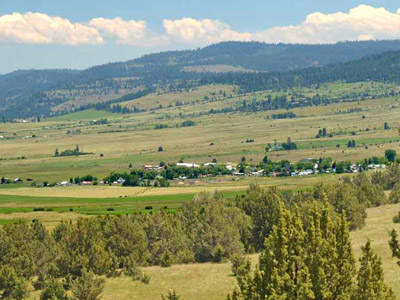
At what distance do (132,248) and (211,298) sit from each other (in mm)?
18270

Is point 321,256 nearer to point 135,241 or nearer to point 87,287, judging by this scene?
point 87,287

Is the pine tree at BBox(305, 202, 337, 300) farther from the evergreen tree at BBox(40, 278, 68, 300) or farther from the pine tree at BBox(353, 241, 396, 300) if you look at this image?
the evergreen tree at BBox(40, 278, 68, 300)

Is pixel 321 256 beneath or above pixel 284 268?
above

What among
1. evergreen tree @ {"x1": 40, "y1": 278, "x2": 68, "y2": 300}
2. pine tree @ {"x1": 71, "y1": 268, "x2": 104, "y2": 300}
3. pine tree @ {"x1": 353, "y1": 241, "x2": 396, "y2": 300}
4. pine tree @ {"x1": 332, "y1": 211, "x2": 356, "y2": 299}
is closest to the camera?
pine tree @ {"x1": 353, "y1": 241, "x2": 396, "y2": 300}

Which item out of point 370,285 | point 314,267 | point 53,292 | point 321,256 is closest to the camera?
point 370,285

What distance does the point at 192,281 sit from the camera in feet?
245

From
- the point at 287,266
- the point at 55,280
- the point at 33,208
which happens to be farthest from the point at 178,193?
the point at 287,266

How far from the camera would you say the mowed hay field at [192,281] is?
6988 cm

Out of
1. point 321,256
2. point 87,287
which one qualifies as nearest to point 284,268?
point 321,256

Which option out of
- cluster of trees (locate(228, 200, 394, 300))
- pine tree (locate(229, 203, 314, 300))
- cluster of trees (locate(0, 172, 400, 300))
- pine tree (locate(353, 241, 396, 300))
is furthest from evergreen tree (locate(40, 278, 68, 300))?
pine tree (locate(353, 241, 396, 300))

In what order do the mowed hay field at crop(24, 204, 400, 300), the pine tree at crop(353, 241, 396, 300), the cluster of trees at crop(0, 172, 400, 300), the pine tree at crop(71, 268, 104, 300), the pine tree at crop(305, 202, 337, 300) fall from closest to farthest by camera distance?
the pine tree at crop(353, 241, 396, 300)
the pine tree at crop(305, 202, 337, 300)
the pine tree at crop(71, 268, 104, 300)
the mowed hay field at crop(24, 204, 400, 300)
the cluster of trees at crop(0, 172, 400, 300)

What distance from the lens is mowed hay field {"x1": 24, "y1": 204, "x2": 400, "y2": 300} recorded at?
6988cm

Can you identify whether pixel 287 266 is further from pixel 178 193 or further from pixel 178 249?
pixel 178 193

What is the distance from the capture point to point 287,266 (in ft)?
138
